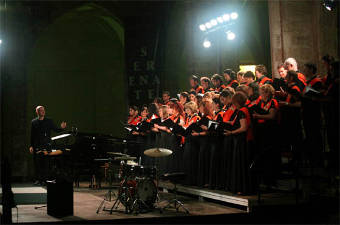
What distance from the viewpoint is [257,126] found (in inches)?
342

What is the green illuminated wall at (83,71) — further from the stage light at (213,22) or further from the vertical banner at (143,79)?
the stage light at (213,22)

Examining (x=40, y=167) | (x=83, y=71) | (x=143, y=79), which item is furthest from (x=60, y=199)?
(x=83, y=71)

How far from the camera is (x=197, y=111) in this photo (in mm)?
10875

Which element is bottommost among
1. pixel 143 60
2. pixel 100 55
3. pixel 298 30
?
pixel 143 60

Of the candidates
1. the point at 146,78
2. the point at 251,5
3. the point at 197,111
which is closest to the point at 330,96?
the point at 197,111

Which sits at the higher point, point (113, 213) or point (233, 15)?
point (233, 15)

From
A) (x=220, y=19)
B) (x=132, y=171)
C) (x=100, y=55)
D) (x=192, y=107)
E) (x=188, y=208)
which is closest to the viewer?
(x=132, y=171)

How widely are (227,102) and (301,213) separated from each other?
2570 millimetres

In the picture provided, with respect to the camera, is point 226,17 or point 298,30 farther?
point 298,30

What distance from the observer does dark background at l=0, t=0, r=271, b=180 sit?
16.7 meters

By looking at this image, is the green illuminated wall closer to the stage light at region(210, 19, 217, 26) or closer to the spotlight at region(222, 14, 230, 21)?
the stage light at region(210, 19, 217, 26)

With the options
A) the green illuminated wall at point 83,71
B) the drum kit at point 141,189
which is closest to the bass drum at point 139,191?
the drum kit at point 141,189

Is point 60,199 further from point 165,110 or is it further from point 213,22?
point 213,22

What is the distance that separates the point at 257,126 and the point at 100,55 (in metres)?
12.1
